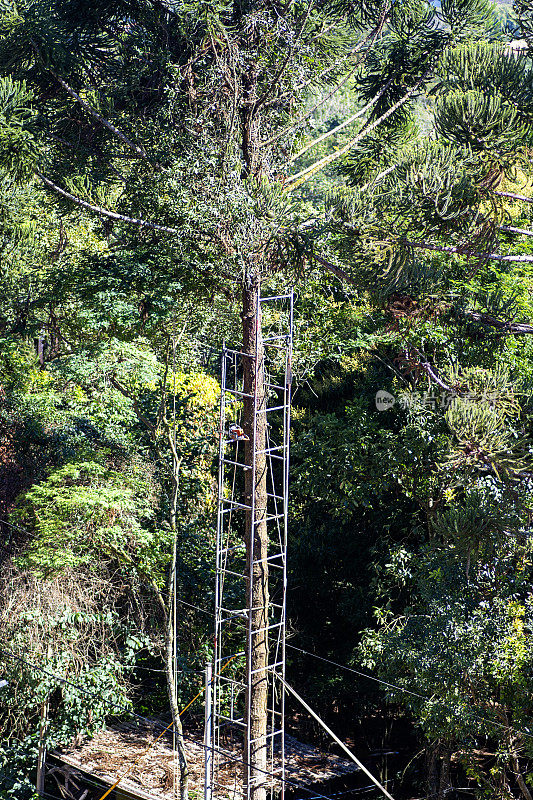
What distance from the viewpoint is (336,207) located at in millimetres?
6973

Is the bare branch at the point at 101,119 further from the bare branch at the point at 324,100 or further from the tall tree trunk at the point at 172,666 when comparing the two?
the tall tree trunk at the point at 172,666

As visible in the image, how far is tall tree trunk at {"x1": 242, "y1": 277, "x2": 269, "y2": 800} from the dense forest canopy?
61 cm

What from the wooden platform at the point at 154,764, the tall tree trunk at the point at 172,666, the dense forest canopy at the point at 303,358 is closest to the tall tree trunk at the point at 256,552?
the dense forest canopy at the point at 303,358

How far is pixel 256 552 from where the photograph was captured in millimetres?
8180

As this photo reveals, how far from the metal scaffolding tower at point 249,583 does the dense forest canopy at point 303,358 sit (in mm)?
414

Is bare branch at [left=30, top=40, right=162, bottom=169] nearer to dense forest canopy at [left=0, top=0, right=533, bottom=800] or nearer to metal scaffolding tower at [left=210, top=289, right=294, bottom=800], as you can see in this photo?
dense forest canopy at [left=0, top=0, right=533, bottom=800]

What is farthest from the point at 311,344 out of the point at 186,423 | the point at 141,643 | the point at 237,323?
the point at 141,643

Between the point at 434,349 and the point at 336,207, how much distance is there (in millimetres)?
3006

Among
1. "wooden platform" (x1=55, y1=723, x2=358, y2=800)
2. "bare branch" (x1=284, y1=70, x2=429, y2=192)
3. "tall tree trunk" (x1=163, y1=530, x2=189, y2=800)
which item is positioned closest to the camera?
"bare branch" (x1=284, y1=70, x2=429, y2=192)

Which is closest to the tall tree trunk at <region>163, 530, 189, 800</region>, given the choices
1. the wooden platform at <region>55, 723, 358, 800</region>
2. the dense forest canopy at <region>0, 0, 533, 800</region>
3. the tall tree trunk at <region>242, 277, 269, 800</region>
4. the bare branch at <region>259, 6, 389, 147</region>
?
the dense forest canopy at <region>0, 0, 533, 800</region>

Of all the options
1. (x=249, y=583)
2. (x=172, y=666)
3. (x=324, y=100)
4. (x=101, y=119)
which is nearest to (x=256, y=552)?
(x=249, y=583)

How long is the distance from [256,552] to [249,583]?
32 cm

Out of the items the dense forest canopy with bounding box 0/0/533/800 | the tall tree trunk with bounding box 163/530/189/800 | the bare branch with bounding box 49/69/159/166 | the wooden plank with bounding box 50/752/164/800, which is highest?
the bare branch with bounding box 49/69/159/166

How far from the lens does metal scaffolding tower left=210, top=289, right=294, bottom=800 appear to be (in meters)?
7.40
